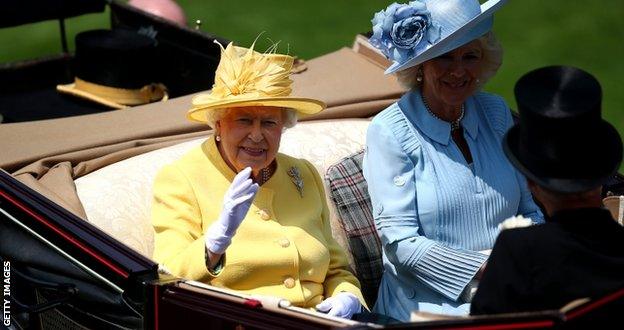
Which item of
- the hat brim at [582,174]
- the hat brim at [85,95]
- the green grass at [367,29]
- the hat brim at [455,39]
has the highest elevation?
the hat brim at [582,174]

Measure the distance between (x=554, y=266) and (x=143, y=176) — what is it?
1619mm

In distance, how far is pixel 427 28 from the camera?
363 cm

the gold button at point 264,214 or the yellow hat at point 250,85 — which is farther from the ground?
the yellow hat at point 250,85

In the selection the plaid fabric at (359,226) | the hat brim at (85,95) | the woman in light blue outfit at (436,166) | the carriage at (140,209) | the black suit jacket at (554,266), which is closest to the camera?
the black suit jacket at (554,266)

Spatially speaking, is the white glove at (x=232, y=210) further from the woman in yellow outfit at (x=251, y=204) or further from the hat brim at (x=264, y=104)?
the hat brim at (x=264, y=104)

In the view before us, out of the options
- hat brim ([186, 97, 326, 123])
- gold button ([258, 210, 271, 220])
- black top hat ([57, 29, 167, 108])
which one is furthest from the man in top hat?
black top hat ([57, 29, 167, 108])

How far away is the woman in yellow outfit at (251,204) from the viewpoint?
351 centimetres

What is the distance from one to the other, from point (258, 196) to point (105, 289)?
52cm

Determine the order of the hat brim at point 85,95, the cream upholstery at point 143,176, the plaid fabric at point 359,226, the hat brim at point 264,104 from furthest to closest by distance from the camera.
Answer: the hat brim at point 85,95 → the plaid fabric at point 359,226 → the cream upholstery at point 143,176 → the hat brim at point 264,104

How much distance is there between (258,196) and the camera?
367 centimetres

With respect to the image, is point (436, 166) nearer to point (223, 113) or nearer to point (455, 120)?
point (455, 120)

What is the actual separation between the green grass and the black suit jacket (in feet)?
15.7

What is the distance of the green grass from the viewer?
8.02 meters

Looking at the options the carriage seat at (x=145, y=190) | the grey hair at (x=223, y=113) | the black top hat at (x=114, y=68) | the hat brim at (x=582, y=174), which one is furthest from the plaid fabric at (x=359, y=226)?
the black top hat at (x=114, y=68)
